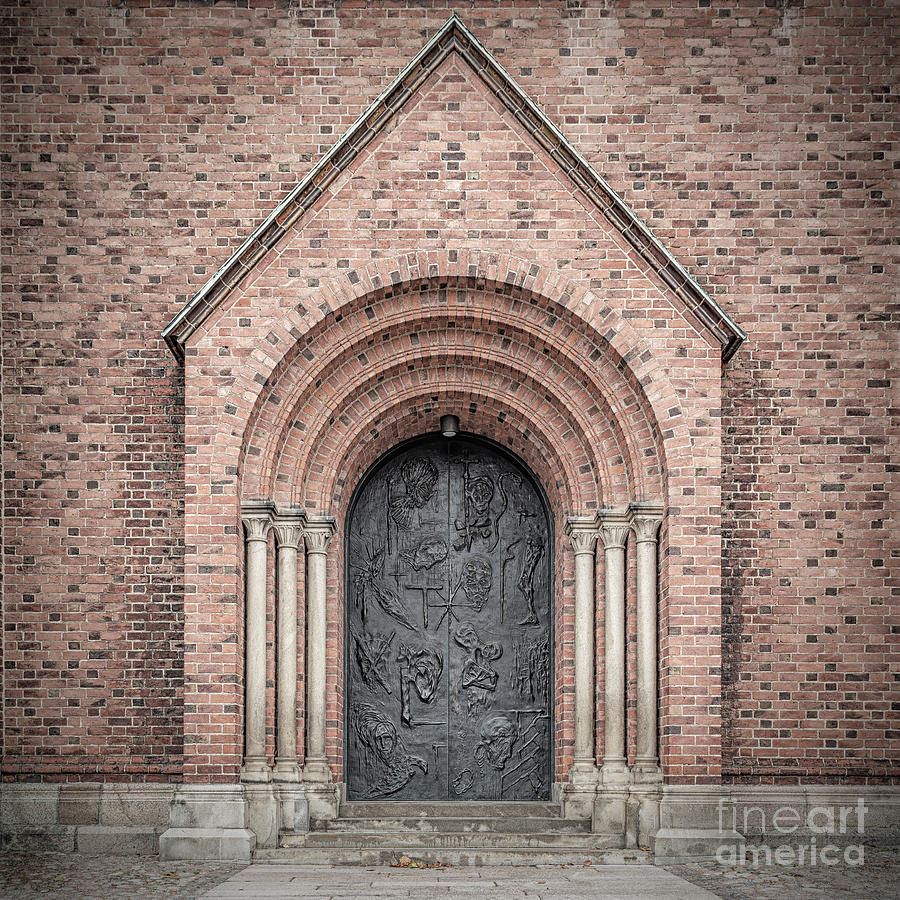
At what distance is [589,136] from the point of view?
1280 cm

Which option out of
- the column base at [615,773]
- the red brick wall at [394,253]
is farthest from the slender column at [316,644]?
the column base at [615,773]

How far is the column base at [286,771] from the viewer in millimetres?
11852

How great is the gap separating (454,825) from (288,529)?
3132 mm

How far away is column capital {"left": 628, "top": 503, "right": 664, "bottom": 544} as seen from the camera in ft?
39.0

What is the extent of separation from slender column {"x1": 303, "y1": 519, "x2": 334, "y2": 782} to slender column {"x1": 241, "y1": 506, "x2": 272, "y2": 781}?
2.10 feet

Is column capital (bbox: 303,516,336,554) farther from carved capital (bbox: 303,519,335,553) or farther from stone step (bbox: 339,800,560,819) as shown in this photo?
stone step (bbox: 339,800,560,819)

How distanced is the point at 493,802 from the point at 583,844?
143 cm

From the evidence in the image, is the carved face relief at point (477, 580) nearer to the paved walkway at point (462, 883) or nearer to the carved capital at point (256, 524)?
the carved capital at point (256, 524)

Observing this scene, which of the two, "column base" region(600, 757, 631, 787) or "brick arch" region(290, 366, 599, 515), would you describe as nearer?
"column base" region(600, 757, 631, 787)

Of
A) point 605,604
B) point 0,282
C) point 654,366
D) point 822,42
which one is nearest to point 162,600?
point 0,282

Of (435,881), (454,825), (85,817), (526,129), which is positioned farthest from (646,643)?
(85,817)

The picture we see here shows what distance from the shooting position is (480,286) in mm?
12062

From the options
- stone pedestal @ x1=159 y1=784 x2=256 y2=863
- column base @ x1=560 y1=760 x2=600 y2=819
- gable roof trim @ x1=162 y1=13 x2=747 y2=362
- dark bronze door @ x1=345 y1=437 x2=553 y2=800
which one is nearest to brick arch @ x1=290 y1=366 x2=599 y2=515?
dark bronze door @ x1=345 y1=437 x2=553 y2=800

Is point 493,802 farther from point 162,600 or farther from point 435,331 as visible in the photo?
point 435,331
